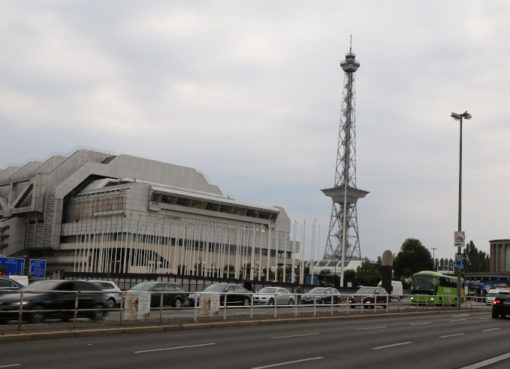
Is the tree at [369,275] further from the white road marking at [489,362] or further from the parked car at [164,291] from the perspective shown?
the white road marking at [489,362]

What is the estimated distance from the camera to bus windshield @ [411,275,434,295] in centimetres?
5631

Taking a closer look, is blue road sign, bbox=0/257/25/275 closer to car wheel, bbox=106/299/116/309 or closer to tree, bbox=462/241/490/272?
car wheel, bbox=106/299/116/309

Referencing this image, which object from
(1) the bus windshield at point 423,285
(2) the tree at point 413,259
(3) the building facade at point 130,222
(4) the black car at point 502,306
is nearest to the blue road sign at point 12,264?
(1) the bus windshield at point 423,285

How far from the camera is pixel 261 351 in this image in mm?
15008

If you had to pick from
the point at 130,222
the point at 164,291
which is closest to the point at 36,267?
the point at 164,291

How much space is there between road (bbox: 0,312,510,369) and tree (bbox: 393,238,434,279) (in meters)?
112

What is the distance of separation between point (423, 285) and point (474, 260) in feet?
343

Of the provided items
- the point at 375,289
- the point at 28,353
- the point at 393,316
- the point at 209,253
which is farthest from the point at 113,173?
the point at 28,353

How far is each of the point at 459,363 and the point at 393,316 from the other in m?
21.7

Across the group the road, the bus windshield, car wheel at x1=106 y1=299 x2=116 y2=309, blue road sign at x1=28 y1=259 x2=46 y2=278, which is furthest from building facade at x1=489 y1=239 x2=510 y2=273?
car wheel at x1=106 y1=299 x2=116 y2=309

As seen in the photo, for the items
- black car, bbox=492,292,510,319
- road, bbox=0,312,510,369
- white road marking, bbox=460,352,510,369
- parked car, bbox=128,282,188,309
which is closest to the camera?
road, bbox=0,312,510,369

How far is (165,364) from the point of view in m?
12.0

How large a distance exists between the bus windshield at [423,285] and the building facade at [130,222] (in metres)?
37.5

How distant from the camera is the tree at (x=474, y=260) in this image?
152 metres
